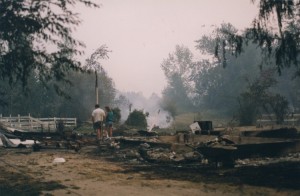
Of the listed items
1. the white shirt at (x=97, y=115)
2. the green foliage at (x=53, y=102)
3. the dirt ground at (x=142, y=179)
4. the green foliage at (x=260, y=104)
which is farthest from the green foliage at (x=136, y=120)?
the green foliage at (x=53, y=102)

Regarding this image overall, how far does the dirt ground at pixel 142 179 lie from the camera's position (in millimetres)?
6293

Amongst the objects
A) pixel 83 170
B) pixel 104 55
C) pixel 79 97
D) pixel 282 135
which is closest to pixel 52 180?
pixel 83 170

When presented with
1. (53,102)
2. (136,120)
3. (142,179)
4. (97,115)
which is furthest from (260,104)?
(53,102)

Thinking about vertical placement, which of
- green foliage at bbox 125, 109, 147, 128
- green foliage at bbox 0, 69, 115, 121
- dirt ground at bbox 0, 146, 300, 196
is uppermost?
green foliage at bbox 0, 69, 115, 121

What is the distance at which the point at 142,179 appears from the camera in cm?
752

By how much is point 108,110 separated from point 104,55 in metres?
13.7

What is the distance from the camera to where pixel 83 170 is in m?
8.94

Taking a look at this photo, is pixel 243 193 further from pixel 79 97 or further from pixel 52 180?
pixel 79 97

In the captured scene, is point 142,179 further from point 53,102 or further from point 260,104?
point 53,102

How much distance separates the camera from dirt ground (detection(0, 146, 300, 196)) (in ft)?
20.6

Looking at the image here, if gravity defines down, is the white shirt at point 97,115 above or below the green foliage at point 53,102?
below

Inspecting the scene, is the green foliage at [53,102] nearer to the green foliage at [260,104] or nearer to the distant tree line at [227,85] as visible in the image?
the distant tree line at [227,85]

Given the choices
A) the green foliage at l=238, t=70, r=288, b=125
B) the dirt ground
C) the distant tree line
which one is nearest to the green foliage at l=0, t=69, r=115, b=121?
the distant tree line

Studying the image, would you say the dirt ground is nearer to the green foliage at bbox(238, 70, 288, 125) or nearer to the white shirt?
the white shirt
